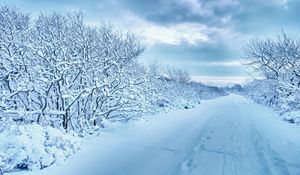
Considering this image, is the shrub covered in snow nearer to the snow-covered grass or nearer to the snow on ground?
the snow on ground

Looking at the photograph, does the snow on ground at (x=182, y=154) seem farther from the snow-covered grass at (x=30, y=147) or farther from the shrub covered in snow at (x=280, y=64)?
the shrub covered in snow at (x=280, y=64)

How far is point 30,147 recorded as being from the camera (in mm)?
6051

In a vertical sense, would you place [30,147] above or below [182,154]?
above

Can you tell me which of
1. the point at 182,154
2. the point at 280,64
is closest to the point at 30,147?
the point at 182,154

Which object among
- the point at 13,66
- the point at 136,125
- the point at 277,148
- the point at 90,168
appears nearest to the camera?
the point at 90,168

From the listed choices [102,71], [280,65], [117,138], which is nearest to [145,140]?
[117,138]

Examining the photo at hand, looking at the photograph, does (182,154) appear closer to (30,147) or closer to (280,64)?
(30,147)

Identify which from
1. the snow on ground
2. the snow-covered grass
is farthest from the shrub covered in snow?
the snow-covered grass

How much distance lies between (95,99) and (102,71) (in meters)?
1.28

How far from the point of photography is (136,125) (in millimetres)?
13188

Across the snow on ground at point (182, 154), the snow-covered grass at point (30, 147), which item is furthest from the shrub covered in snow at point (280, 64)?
the snow-covered grass at point (30, 147)

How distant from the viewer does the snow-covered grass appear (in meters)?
5.72

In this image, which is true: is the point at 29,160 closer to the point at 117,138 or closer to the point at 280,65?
the point at 117,138

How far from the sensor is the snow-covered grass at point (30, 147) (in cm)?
572
